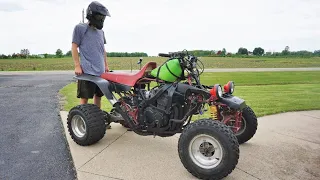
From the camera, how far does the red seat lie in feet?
15.7

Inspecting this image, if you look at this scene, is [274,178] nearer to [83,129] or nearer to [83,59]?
[83,129]

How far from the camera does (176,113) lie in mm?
4527

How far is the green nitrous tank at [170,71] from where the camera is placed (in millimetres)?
4387

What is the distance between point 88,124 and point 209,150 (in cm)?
195

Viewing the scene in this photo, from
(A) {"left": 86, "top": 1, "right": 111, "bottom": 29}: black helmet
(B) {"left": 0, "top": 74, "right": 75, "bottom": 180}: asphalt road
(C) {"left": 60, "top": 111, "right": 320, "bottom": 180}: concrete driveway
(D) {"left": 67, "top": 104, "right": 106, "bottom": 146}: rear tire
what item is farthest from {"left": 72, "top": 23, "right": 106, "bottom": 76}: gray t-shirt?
(B) {"left": 0, "top": 74, "right": 75, "bottom": 180}: asphalt road

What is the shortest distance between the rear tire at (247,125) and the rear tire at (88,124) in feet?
6.99

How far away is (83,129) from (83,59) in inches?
45.4

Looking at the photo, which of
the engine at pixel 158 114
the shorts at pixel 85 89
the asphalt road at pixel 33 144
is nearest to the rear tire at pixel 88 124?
the asphalt road at pixel 33 144

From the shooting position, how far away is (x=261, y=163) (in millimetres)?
4398

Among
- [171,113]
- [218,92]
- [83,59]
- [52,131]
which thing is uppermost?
[83,59]

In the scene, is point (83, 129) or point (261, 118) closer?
point (83, 129)

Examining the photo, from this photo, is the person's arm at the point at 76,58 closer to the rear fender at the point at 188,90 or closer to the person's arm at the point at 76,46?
the person's arm at the point at 76,46

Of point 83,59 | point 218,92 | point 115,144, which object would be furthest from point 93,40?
point 218,92

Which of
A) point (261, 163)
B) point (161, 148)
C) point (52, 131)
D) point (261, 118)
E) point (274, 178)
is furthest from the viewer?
point (261, 118)
